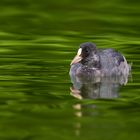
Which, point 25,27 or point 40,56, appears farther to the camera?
point 25,27

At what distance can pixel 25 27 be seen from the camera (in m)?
22.8

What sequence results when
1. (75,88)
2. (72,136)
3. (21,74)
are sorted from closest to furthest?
(72,136)
(75,88)
(21,74)

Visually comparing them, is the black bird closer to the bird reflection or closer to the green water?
the bird reflection

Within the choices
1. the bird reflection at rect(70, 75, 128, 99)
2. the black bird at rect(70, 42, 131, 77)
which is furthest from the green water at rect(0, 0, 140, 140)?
the black bird at rect(70, 42, 131, 77)

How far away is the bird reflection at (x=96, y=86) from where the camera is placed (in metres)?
14.4

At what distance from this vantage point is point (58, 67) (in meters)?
16.8

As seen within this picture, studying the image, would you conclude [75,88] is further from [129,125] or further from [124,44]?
[124,44]

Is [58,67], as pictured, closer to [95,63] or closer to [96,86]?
[95,63]

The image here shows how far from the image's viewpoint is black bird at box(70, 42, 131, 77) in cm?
1630

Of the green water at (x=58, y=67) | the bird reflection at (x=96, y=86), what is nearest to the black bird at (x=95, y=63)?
the bird reflection at (x=96, y=86)

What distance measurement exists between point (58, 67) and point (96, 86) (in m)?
1.59

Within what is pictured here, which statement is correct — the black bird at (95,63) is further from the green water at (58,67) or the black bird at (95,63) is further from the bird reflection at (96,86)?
the green water at (58,67)

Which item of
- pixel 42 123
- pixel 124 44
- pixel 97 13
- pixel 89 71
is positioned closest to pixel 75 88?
pixel 89 71

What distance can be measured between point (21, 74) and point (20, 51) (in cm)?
244
